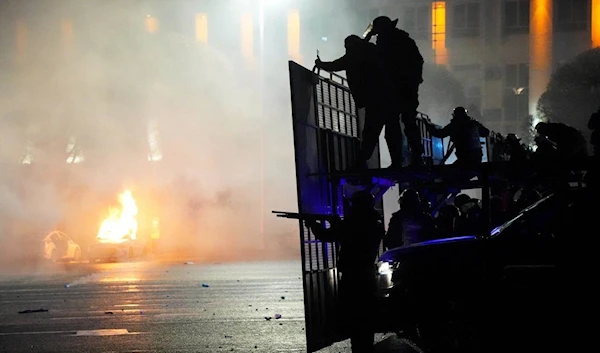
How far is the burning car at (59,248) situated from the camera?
30062 millimetres

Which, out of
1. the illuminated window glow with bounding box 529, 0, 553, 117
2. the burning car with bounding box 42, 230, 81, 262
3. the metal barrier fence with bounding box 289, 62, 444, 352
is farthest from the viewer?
the illuminated window glow with bounding box 529, 0, 553, 117

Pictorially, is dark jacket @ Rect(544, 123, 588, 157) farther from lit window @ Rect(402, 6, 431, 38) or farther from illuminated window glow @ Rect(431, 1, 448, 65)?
lit window @ Rect(402, 6, 431, 38)

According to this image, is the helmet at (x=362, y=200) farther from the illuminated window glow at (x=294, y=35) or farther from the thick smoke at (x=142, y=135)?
the illuminated window glow at (x=294, y=35)

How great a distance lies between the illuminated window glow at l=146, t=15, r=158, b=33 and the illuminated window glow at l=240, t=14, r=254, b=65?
4.14 metres

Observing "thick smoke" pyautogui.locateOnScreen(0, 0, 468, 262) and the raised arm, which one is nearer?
the raised arm

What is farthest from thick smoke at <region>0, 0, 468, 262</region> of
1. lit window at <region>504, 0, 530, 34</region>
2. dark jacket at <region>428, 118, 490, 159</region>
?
dark jacket at <region>428, 118, 490, 159</region>

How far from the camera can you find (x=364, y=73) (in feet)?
→ 29.1

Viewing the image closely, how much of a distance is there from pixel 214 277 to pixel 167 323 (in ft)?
29.2

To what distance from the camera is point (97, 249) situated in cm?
2900

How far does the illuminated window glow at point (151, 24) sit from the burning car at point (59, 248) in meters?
11.3

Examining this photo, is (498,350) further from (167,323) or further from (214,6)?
A: (214,6)

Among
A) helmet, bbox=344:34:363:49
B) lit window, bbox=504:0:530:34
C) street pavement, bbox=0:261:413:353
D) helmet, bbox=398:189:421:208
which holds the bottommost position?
street pavement, bbox=0:261:413:353

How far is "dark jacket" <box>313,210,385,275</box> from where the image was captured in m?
7.04

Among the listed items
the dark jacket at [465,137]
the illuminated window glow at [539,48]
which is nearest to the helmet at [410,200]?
the dark jacket at [465,137]
